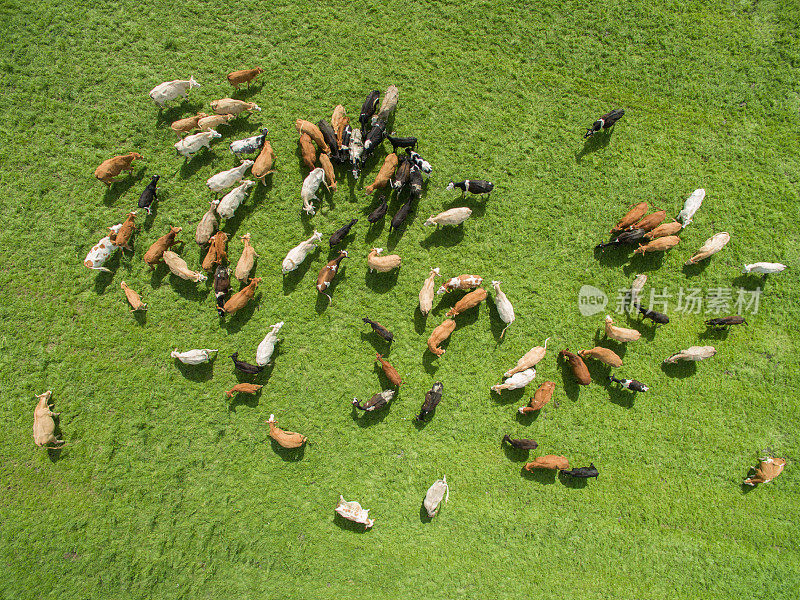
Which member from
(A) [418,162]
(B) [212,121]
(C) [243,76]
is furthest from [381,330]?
(C) [243,76]

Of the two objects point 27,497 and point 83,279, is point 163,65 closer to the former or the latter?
point 83,279

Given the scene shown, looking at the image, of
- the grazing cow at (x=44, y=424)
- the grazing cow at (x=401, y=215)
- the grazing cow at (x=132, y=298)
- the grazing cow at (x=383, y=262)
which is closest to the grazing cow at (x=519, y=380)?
the grazing cow at (x=383, y=262)

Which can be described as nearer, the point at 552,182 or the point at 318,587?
the point at 318,587

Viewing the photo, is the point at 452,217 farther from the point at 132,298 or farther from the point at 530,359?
the point at 132,298

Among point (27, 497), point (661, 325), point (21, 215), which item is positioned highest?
point (21, 215)

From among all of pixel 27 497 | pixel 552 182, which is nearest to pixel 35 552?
pixel 27 497

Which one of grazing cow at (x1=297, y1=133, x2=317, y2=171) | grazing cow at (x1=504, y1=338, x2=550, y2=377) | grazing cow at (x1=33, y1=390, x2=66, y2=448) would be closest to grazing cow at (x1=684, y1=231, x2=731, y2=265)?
grazing cow at (x1=504, y1=338, x2=550, y2=377)

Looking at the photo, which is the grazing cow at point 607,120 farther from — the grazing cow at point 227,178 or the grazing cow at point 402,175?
the grazing cow at point 227,178
